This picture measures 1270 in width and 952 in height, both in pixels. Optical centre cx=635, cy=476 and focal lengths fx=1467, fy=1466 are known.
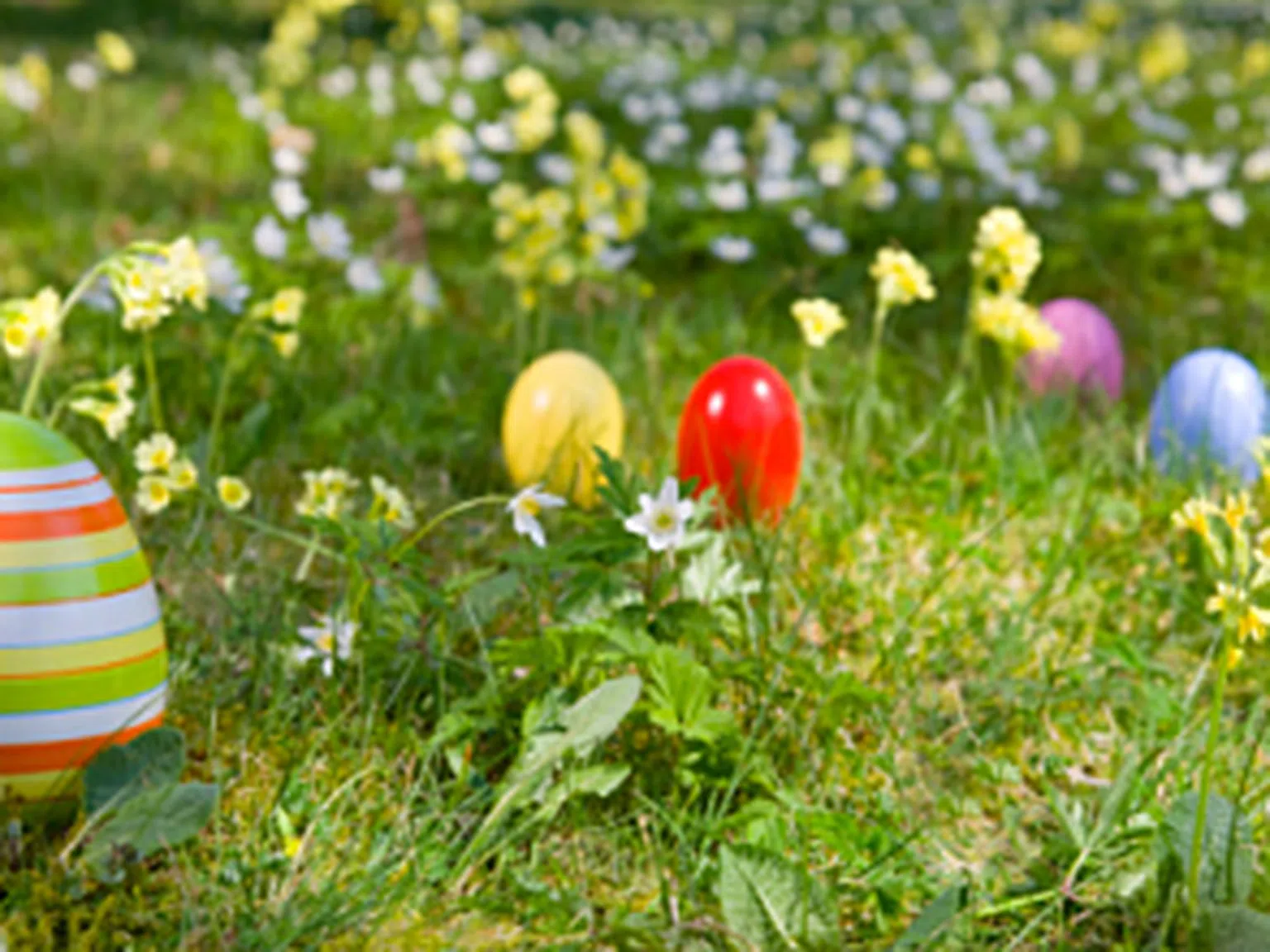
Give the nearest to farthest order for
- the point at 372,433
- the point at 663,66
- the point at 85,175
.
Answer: the point at 372,433 < the point at 85,175 < the point at 663,66

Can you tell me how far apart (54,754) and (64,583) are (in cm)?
19

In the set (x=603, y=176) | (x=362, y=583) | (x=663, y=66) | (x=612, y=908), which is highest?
(x=663, y=66)

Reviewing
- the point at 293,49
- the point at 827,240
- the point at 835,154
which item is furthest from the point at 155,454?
the point at 293,49

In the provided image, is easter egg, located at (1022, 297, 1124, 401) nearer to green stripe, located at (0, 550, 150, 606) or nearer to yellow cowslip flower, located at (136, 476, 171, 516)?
yellow cowslip flower, located at (136, 476, 171, 516)

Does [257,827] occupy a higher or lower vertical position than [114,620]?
lower

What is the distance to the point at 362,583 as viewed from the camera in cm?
182

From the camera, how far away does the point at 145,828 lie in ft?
5.15

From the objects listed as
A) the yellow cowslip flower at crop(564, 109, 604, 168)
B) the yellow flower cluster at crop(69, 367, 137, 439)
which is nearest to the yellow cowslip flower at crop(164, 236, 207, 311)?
the yellow flower cluster at crop(69, 367, 137, 439)

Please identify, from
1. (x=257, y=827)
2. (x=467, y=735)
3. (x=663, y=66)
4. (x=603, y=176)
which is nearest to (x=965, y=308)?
(x=603, y=176)

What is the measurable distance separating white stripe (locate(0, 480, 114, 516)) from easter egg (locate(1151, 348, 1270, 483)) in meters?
1.79

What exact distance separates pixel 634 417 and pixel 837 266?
4.20ft

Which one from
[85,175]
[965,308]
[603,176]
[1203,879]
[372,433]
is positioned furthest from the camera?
[85,175]

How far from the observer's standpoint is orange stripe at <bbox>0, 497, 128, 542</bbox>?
5.24ft

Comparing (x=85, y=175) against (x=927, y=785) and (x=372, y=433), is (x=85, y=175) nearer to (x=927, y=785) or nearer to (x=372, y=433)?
(x=372, y=433)
